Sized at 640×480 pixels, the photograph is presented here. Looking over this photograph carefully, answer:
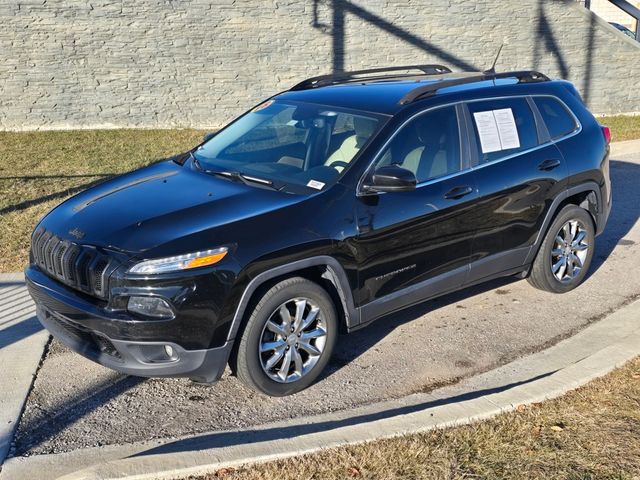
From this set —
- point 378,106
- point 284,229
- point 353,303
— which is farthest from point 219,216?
point 378,106

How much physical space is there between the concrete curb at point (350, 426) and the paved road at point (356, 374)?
127mm

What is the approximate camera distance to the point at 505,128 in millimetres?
5254

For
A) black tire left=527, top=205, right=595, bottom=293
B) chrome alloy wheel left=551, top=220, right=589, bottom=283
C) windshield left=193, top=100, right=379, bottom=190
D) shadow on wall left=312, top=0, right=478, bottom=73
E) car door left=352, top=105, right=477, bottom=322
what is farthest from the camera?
shadow on wall left=312, top=0, right=478, bottom=73

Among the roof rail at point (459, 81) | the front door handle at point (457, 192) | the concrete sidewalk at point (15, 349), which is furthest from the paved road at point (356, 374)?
the roof rail at point (459, 81)

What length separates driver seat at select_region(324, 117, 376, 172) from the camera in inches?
178

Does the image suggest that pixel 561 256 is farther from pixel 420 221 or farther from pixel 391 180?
pixel 391 180

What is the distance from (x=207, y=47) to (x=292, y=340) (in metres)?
10.6

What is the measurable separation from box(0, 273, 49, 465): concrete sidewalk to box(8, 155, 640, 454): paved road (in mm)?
75

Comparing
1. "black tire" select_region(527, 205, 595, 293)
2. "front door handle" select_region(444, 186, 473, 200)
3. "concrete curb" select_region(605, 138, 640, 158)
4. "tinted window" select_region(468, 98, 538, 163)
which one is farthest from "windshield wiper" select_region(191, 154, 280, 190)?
"concrete curb" select_region(605, 138, 640, 158)

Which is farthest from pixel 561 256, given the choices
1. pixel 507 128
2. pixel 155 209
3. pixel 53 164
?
pixel 53 164

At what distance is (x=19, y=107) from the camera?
13055mm

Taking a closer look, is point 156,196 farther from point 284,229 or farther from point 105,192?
point 284,229

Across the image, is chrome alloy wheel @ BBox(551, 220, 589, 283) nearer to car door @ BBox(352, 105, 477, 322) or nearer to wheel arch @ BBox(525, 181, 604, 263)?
wheel arch @ BBox(525, 181, 604, 263)

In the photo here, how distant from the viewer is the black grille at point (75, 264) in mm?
3744
